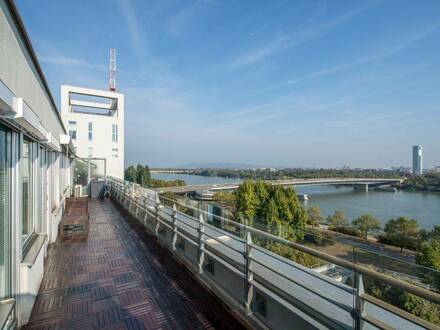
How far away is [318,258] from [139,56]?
40.6 ft

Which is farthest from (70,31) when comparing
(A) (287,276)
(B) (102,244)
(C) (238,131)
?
(C) (238,131)

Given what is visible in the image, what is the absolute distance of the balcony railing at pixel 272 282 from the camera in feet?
4.52

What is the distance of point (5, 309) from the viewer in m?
1.94

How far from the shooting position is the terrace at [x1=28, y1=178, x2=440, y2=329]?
1552 millimetres

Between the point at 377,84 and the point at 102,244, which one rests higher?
the point at 377,84

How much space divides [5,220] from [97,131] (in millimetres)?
13801

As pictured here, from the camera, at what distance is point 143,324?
241 centimetres

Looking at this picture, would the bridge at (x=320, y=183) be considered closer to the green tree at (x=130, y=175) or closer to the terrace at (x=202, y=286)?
the green tree at (x=130, y=175)

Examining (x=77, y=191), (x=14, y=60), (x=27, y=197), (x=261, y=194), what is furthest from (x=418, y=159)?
(x=14, y=60)

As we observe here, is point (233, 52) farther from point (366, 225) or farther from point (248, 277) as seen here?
point (366, 225)

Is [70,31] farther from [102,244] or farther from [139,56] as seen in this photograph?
[102,244]

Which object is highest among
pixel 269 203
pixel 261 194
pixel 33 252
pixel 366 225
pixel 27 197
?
pixel 27 197

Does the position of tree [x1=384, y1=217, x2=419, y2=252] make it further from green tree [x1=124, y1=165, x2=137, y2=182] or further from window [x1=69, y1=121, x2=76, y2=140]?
window [x1=69, y1=121, x2=76, y2=140]

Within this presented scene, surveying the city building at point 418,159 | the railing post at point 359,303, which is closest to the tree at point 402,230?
the railing post at point 359,303
